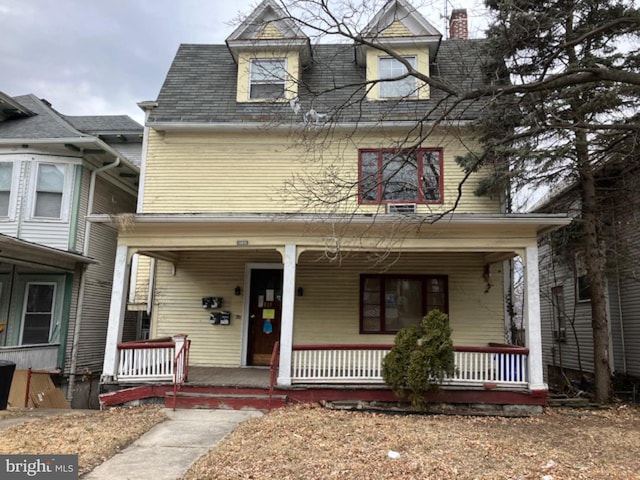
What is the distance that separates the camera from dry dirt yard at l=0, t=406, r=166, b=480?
545cm

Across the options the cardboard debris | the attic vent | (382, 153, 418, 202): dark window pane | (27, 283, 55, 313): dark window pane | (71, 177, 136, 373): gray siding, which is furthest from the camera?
(71, 177, 136, 373): gray siding

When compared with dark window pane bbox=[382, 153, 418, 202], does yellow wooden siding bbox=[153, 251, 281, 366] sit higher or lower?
lower

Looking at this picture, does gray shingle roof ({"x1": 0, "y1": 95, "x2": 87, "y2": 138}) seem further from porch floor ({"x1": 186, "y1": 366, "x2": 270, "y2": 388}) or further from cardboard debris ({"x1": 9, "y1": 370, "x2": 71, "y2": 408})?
porch floor ({"x1": 186, "y1": 366, "x2": 270, "y2": 388})

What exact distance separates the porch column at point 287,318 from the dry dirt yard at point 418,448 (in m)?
0.78

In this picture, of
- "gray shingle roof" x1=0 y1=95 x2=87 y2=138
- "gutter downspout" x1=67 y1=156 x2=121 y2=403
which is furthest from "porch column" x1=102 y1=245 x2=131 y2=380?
"gray shingle roof" x1=0 y1=95 x2=87 y2=138

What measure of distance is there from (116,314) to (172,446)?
3.42 m

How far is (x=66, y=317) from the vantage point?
447 inches

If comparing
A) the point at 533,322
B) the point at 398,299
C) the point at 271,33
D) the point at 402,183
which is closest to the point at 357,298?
the point at 398,299

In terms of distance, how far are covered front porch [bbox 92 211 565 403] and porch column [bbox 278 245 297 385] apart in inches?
0.7

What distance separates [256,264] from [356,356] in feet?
11.1

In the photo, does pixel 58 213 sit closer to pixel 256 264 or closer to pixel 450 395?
pixel 256 264

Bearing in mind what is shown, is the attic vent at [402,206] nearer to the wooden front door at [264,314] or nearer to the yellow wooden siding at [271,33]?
the wooden front door at [264,314]

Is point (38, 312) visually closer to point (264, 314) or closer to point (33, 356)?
point (33, 356)

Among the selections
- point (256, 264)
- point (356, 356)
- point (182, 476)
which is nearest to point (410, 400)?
point (356, 356)
